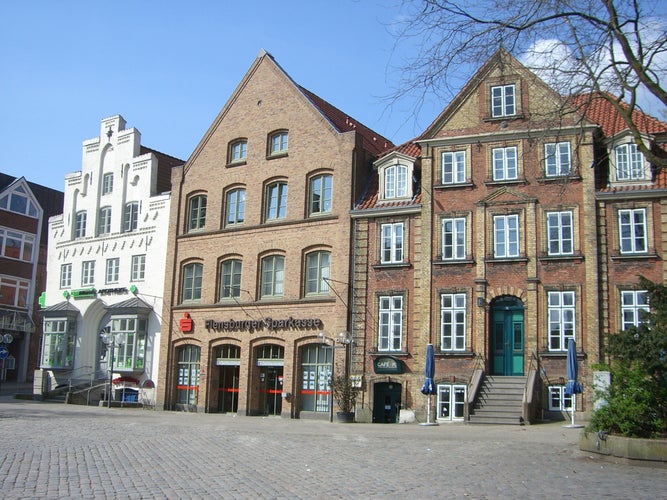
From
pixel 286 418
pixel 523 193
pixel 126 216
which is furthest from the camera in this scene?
pixel 126 216

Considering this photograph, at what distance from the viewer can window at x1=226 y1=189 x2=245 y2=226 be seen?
3500cm

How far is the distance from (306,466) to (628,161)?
18258 millimetres

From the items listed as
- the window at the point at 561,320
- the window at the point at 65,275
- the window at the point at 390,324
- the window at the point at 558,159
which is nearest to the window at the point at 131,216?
the window at the point at 65,275

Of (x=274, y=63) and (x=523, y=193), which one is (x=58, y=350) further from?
(x=523, y=193)

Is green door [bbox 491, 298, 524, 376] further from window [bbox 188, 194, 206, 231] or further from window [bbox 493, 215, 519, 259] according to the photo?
window [bbox 188, 194, 206, 231]

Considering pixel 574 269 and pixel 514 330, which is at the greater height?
pixel 574 269

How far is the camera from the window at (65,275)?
42.1 m

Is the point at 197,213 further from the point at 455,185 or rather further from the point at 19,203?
the point at 19,203

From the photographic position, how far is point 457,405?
2786 centimetres

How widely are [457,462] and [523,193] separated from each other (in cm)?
1532

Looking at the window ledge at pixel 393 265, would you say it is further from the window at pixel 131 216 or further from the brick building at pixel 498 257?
the window at pixel 131 216

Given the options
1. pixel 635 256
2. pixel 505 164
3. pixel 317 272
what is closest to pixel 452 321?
pixel 505 164

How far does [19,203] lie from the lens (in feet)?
168

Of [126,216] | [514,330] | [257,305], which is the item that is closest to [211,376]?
[257,305]
